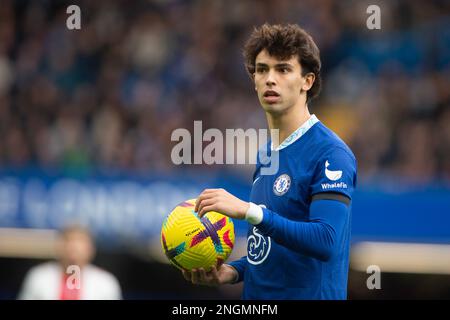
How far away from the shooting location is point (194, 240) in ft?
14.1

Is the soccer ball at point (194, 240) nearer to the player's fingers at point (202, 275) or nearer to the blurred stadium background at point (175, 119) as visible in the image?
the player's fingers at point (202, 275)

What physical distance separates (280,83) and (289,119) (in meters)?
0.20

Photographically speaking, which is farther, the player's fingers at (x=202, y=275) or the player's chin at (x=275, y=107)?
the player's fingers at (x=202, y=275)

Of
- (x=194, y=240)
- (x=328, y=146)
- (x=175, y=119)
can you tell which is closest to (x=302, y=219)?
(x=328, y=146)

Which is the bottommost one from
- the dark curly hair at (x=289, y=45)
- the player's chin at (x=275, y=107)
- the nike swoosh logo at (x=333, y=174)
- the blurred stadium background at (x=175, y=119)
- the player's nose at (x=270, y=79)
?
the nike swoosh logo at (x=333, y=174)

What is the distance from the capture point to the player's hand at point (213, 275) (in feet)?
14.3

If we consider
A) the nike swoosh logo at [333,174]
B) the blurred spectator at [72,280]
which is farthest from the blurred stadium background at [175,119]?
the nike swoosh logo at [333,174]

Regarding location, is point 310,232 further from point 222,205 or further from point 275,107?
point 275,107

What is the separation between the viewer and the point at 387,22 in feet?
34.1

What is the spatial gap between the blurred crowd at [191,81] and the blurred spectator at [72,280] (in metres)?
1.64
